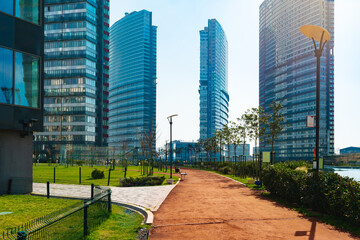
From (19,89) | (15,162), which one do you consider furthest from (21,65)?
(15,162)

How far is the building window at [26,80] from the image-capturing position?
57.6 ft

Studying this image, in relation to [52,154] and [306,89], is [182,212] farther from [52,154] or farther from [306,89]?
[306,89]

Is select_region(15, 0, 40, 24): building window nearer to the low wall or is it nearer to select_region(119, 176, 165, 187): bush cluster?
the low wall

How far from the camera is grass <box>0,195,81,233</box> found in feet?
33.6

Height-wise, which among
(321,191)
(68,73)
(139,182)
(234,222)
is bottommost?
(139,182)

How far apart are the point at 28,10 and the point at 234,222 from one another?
17.8 m

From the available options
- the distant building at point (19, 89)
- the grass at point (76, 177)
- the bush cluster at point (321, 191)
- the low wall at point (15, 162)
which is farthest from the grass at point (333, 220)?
the distant building at point (19, 89)

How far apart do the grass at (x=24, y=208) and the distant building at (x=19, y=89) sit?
195cm

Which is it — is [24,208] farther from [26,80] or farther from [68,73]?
[68,73]

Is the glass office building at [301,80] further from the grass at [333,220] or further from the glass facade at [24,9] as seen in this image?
the glass facade at [24,9]

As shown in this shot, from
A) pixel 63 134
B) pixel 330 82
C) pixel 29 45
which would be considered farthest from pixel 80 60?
pixel 330 82

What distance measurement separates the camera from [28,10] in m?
18.4

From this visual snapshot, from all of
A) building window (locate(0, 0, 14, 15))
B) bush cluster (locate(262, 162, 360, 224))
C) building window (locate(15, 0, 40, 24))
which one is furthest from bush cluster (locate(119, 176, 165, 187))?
building window (locate(0, 0, 14, 15))

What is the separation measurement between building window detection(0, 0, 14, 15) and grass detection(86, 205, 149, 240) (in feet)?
44.4
